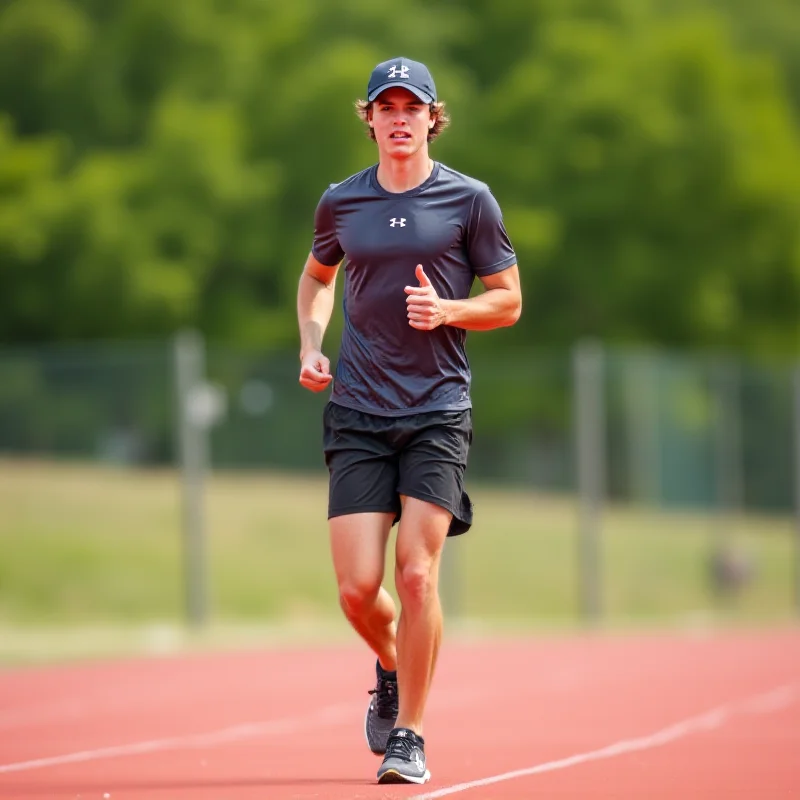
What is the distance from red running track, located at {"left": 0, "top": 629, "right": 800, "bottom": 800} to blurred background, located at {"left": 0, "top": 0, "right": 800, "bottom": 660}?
3.09 metres

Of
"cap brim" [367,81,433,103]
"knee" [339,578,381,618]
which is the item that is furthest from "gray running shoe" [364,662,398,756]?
"cap brim" [367,81,433,103]

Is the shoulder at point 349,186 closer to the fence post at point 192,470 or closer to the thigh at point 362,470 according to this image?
the thigh at point 362,470

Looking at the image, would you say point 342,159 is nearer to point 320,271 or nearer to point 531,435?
point 531,435

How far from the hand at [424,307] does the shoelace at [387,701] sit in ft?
4.94

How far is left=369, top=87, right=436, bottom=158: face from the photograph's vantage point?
6.98m

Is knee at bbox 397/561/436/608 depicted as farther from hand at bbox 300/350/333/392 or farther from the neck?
the neck

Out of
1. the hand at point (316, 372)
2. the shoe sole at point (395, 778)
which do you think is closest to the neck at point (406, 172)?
the hand at point (316, 372)

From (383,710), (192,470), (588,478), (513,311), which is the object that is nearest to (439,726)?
(383,710)

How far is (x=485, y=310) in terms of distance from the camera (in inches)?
276

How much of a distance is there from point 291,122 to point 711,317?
11.3 metres

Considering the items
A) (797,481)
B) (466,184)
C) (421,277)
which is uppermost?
(797,481)

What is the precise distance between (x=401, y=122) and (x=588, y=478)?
14587 millimetres

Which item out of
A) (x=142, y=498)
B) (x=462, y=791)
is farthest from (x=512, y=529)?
(x=462, y=791)

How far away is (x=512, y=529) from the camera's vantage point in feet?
73.0
